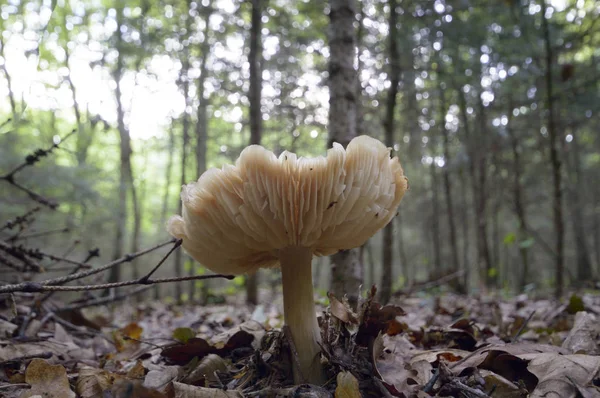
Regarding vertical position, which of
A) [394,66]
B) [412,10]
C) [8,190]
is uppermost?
[412,10]

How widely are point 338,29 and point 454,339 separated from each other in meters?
2.81

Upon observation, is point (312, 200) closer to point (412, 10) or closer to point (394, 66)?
point (394, 66)

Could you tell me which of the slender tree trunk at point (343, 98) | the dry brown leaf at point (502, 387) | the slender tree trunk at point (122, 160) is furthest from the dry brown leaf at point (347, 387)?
the slender tree trunk at point (122, 160)

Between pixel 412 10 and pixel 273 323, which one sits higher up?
pixel 412 10

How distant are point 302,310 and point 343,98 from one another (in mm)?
2160

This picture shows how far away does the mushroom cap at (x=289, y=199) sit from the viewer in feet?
5.35

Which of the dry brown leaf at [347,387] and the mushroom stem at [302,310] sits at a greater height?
the mushroom stem at [302,310]

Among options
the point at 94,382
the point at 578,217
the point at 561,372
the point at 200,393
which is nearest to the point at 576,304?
the point at 561,372

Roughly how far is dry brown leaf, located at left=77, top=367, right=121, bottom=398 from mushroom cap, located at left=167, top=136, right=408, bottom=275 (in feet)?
2.35

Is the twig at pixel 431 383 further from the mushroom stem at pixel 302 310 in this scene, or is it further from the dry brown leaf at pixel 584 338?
the dry brown leaf at pixel 584 338

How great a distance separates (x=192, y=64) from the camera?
12.7 metres

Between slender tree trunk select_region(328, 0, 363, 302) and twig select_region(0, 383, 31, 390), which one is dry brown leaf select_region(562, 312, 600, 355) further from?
twig select_region(0, 383, 31, 390)

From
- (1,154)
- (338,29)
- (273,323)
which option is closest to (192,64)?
(1,154)

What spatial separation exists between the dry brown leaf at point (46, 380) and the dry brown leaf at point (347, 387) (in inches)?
45.3
